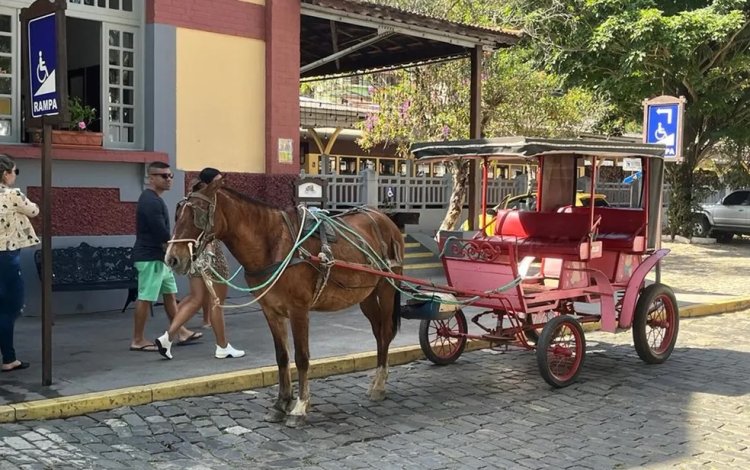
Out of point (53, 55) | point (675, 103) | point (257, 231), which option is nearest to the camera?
point (257, 231)

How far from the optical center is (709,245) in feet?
75.6

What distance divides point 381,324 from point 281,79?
5.84m

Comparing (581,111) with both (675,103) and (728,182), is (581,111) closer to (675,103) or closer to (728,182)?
(728,182)

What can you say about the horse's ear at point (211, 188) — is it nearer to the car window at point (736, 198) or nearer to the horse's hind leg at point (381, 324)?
the horse's hind leg at point (381, 324)

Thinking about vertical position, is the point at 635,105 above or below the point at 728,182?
above

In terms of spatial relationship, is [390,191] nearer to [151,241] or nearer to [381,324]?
[151,241]

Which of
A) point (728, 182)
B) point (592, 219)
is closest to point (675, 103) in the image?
point (592, 219)

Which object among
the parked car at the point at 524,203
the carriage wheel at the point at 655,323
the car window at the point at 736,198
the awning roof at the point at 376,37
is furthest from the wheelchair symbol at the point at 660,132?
the car window at the point at 736,198

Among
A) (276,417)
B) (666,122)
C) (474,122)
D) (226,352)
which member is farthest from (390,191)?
(276,417)

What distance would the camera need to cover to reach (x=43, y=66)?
6477 millimetres

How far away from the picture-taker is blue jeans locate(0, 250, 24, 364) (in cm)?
671

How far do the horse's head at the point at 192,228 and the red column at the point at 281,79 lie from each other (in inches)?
244

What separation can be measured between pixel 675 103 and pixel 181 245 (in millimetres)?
8702

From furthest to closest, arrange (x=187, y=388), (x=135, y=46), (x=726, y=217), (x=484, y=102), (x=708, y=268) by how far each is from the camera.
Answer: (x=726, y=217), (x=484, y=102), (x=708, y=268), (x=135, y=46), (x=187, y=388)
